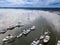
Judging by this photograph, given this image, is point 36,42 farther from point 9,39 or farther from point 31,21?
point 31,21

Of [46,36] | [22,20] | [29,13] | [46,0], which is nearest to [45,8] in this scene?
[46,0]

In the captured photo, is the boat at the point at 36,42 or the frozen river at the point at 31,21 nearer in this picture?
the boat at the point at 36,42

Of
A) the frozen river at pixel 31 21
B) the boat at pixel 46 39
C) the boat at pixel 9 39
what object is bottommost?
the boat at pixel 9 39

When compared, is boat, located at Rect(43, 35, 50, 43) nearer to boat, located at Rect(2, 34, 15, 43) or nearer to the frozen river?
the frozen river

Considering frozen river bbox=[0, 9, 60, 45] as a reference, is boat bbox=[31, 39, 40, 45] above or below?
below

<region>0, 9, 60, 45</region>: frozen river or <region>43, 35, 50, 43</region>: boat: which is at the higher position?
<region>0, 9, 60, 45</region>: frozen river

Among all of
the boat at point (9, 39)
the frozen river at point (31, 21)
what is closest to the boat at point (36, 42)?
the frozen river at point (31, 21)

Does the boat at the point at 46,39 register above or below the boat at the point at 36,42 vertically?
above

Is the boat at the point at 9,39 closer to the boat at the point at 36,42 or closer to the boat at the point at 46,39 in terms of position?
the boat at the point at 36,42

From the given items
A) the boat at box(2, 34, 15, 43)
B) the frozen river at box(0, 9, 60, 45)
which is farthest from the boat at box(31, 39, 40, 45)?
the boat at box(2, 34, 15, 43)

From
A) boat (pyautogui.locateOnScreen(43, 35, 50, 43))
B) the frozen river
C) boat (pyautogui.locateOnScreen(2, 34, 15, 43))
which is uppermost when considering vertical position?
the frozen river

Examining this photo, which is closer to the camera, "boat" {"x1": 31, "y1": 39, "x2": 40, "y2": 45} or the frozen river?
"boat" {"x1": 31, "y1": 39, "x2": 40, "y2": 45}
